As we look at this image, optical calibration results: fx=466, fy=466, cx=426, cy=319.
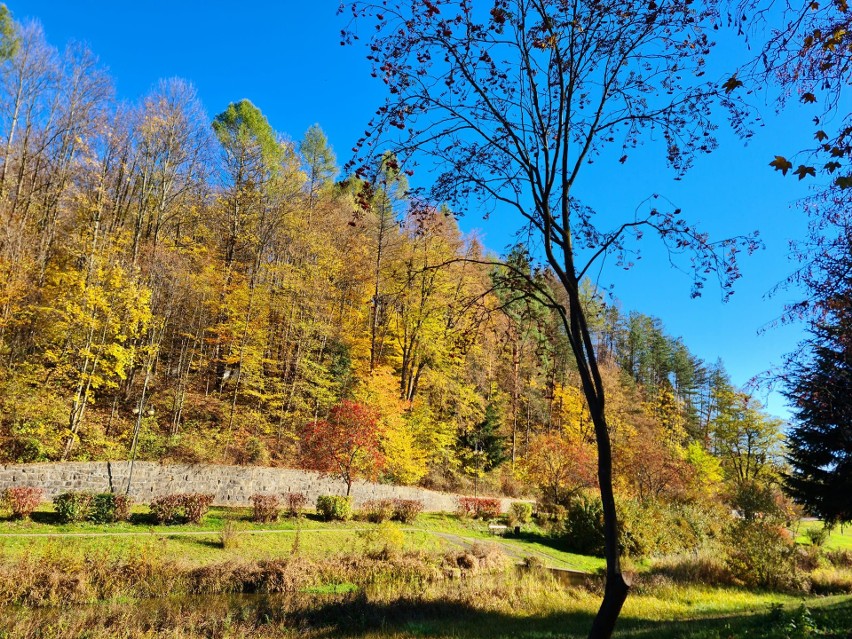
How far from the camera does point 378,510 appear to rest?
21438 mm

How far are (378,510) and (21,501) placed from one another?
12.9 m

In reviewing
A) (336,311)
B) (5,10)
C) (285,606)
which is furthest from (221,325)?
(285,606)

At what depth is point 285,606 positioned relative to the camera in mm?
9500

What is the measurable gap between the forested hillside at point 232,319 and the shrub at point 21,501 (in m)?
2.49

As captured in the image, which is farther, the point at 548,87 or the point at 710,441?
the point at 710,441

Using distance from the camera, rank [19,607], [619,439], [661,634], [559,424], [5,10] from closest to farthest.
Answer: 1. [661,634]
2. [19,607]
3. [5,10]
4. [619,439]
5. [559,424]

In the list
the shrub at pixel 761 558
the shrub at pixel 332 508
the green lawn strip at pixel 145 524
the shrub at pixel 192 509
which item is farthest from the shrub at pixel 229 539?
the shrub at pixel 761 558

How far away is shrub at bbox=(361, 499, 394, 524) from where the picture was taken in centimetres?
2086

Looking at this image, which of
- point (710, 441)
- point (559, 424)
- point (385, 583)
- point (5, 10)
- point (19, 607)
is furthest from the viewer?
point (710, 441)

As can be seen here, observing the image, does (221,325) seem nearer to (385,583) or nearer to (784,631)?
(385,583)

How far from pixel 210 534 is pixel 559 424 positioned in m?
30.2

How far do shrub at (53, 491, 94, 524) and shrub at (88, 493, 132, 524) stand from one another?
0.51 ft

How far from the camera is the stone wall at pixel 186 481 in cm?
1567

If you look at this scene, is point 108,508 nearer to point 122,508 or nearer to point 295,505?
point 122,508
